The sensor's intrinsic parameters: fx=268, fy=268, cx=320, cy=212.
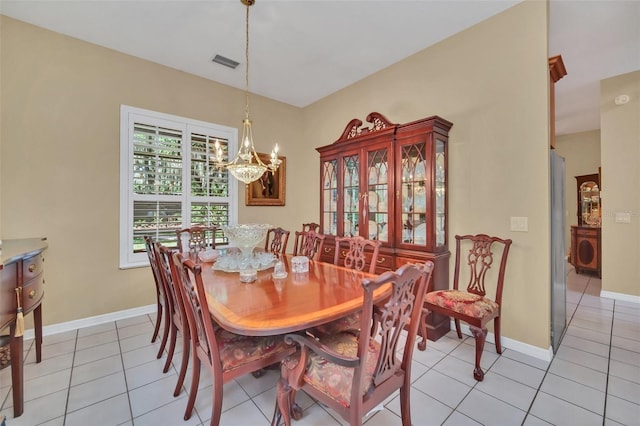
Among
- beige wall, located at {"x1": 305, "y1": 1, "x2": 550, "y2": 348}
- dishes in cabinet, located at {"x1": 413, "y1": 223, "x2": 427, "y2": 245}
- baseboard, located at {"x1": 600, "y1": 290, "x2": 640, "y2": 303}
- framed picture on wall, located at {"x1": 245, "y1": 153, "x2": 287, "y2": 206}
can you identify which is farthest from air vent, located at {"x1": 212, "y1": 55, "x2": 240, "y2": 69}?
baseboard, located at {"x1": 600, "y1": 290, "x2": 640, "y2": 303}

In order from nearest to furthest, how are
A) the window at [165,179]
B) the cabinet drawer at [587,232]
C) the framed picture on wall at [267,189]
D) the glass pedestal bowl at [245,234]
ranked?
1. the glass pedestal bowl at [245,234]
2. the window at [165,179]
3. the framed picture on wall at [267,189]
4. the cabinet drawer at [587,232]

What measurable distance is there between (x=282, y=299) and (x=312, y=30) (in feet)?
8.70

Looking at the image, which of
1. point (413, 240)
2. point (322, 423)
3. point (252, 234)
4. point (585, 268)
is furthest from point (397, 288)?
point (585, 268)

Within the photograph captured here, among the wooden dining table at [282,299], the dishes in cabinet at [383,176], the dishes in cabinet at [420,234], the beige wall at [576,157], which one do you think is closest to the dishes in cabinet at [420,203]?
the dishes in cabinet at [420,234]

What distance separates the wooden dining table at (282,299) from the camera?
1.27 metres

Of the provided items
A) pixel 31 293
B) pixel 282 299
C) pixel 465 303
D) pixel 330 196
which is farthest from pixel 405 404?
pixel 330 196

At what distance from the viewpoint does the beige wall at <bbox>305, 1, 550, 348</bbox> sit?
90.2 inches

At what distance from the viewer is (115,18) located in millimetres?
2572

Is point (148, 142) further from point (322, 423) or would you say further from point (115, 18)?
point (322, 423)

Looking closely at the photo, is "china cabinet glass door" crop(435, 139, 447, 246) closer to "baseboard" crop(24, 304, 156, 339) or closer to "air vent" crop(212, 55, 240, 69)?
"air vent" crop(212, 55, 240, 69)

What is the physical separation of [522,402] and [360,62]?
359 cm

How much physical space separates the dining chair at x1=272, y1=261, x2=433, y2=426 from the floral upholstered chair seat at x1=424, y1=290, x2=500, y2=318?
1.05m

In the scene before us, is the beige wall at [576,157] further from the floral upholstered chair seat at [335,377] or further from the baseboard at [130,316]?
the floral upholstered chair seat at [335,377]

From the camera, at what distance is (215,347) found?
1404 mm
